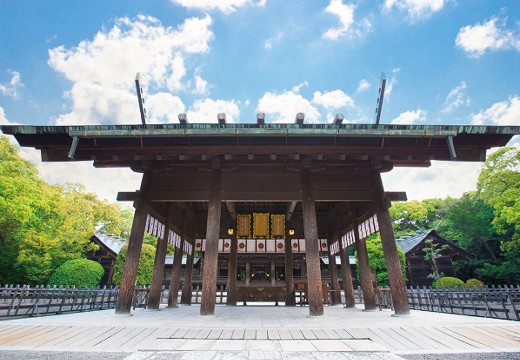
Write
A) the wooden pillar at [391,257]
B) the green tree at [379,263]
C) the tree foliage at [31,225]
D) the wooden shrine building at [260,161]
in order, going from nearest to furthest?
the wooden shrine building at [260,161] < the wooden pillar at [391,257] < the tree foliage at [31,225] < the green tree at [379,263]

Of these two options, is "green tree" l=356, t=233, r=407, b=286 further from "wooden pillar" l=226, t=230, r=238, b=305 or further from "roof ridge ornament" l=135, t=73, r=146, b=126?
"roof ridge ornament" l=135, t=73, r=146, b=126

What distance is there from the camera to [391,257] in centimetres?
814

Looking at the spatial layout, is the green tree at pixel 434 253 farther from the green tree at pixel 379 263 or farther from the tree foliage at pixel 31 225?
the tree foliage at pixel 31 225

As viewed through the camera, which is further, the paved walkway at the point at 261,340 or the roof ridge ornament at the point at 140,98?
the roof ridge ornament at the point at 140,98

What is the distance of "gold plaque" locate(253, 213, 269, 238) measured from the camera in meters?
15.4

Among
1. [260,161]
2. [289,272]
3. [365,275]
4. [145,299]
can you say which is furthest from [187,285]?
[260,161]

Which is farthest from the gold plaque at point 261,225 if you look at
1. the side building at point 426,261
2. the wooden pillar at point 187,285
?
the side building at point 426,261

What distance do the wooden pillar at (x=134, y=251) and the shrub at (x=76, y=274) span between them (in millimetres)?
18988

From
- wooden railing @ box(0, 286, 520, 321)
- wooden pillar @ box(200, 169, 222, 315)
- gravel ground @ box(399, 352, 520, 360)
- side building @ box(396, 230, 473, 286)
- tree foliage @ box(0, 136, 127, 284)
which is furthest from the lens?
side building @ box(396, 230, 473, 286)

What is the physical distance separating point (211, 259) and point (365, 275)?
6901 mm

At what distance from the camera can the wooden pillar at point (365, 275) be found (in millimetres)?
11039

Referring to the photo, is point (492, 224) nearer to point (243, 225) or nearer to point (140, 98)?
point (243, 225)

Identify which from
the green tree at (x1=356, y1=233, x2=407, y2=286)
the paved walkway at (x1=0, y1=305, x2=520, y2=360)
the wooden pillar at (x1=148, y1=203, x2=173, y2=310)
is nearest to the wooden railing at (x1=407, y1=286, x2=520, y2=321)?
the paved walkway at (x1=0, y1=305, x2=520, y2=360)

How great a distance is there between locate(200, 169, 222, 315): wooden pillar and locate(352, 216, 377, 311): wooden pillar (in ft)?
21.4
